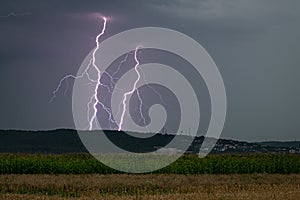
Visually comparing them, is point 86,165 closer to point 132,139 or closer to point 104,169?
point 104,169

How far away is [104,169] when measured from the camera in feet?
161

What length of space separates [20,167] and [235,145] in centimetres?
7810

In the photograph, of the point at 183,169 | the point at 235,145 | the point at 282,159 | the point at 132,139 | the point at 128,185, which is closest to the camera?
the point at 128,185

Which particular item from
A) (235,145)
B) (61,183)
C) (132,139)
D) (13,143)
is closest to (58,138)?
(13,143)

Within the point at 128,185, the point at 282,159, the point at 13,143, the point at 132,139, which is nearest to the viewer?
the point at 128,185

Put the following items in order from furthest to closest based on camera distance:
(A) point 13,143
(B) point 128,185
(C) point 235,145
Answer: (A) point 13,143 < (C) point 235,145 < (B) point 128,185

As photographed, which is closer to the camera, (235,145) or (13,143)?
(235,145)

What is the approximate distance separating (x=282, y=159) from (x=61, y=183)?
2322 cm

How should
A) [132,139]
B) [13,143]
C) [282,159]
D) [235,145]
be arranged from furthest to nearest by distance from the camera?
[13,143] < [132,139] < [235,145] < [282,159]

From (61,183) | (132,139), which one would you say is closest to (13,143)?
(132,139)

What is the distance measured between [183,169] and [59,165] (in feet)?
32.2

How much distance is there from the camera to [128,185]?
117ft

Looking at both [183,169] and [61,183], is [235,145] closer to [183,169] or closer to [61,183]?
[183,169]

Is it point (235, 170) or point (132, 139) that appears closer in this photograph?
point (235, 170)
